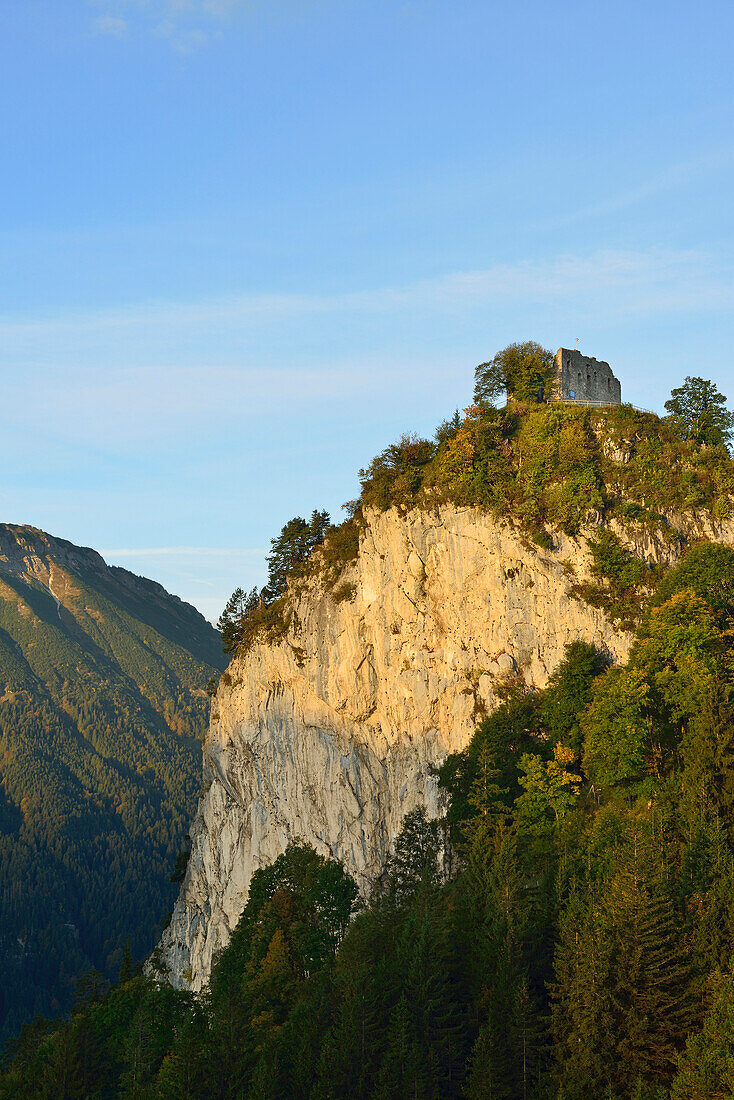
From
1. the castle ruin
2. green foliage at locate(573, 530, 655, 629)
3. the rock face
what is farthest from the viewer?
the castle ruin

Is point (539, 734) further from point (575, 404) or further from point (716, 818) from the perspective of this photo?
point (575, 404)

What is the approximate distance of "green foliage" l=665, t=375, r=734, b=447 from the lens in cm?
6072

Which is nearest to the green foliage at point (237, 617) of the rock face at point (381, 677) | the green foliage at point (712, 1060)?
the rock face at point (381, 677)

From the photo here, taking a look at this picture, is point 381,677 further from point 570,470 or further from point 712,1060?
point 712,1060

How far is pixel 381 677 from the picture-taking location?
200 ft

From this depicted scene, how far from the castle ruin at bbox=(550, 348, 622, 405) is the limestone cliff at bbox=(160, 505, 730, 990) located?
39.2 feet

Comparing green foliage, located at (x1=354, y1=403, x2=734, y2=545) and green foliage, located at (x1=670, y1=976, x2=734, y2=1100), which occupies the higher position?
green foliage, located at (x1=354, y1=403, x2=734, y2=545)

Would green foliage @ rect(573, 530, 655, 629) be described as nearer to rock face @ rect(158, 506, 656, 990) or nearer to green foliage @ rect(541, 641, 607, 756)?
rock face @ rect(158, 506, 656, 990)

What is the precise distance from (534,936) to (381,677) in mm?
24647

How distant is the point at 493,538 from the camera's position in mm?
56719

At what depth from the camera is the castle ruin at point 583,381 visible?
209 feet

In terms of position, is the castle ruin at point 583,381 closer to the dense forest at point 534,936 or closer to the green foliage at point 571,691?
the dense forest at point 534,936

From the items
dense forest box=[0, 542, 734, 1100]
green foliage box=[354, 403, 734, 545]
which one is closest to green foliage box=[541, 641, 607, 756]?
dense forest box=[0, 542, 734, 1100]

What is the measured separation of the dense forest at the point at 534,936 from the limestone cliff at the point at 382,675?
2.36 metres
